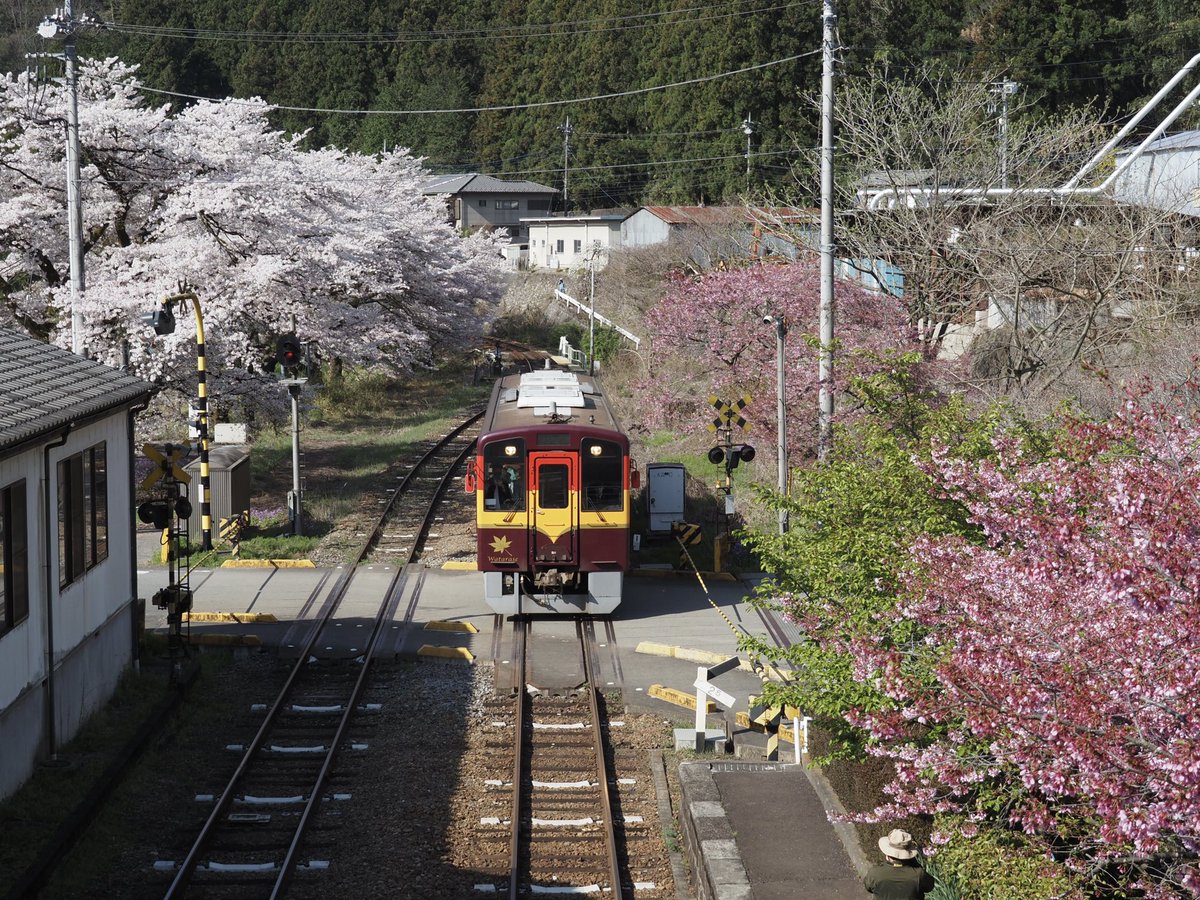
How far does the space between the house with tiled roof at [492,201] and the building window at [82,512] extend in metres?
62.4

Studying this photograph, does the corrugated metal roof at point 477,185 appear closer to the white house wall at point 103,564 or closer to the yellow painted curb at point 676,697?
the white house wall at point 103,564

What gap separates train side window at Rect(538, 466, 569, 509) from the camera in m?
16.1

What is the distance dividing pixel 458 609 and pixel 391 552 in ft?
11.5

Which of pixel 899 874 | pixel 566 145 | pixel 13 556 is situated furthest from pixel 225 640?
pixel 566 145

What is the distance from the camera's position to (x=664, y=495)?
2070 cm

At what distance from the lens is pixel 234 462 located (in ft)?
67.4

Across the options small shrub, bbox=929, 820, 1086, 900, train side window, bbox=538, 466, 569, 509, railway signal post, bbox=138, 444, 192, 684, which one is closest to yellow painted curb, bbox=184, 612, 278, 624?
railway signal post, bbox=138, 444, 192, 684

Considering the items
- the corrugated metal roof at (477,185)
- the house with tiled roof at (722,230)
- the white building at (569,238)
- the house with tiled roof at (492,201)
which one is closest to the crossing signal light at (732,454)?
the house with tiled roof at (722,230)

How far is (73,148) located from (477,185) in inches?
2293

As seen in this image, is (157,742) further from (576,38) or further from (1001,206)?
(576,38)

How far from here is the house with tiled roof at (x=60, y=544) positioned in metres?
10.1

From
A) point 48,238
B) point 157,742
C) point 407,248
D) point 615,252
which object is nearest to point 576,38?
point 615,252

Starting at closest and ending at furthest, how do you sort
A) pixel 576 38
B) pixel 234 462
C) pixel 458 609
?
1. pixel 458 609
2. pixel 234 462
3. pixel 576 38

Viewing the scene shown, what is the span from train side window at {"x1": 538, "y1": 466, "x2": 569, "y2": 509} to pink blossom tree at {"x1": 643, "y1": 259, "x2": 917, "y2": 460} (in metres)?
5.63
